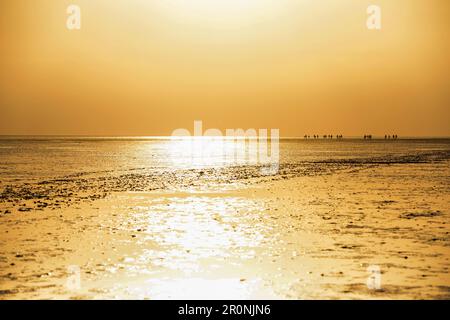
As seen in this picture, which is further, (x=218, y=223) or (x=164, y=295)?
(x=218, y=223)

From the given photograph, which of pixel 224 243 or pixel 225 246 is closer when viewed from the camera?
pixel 225 246

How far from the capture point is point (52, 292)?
10.4m

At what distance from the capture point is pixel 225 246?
1479 cm

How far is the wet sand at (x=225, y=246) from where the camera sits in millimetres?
10773

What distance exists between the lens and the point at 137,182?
36.2m

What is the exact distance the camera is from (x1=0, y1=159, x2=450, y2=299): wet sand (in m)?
10.8

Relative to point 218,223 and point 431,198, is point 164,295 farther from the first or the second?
point 431,198

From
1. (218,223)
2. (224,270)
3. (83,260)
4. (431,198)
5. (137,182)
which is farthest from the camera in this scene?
(137,182)

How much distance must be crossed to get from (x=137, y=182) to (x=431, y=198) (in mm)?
18790
